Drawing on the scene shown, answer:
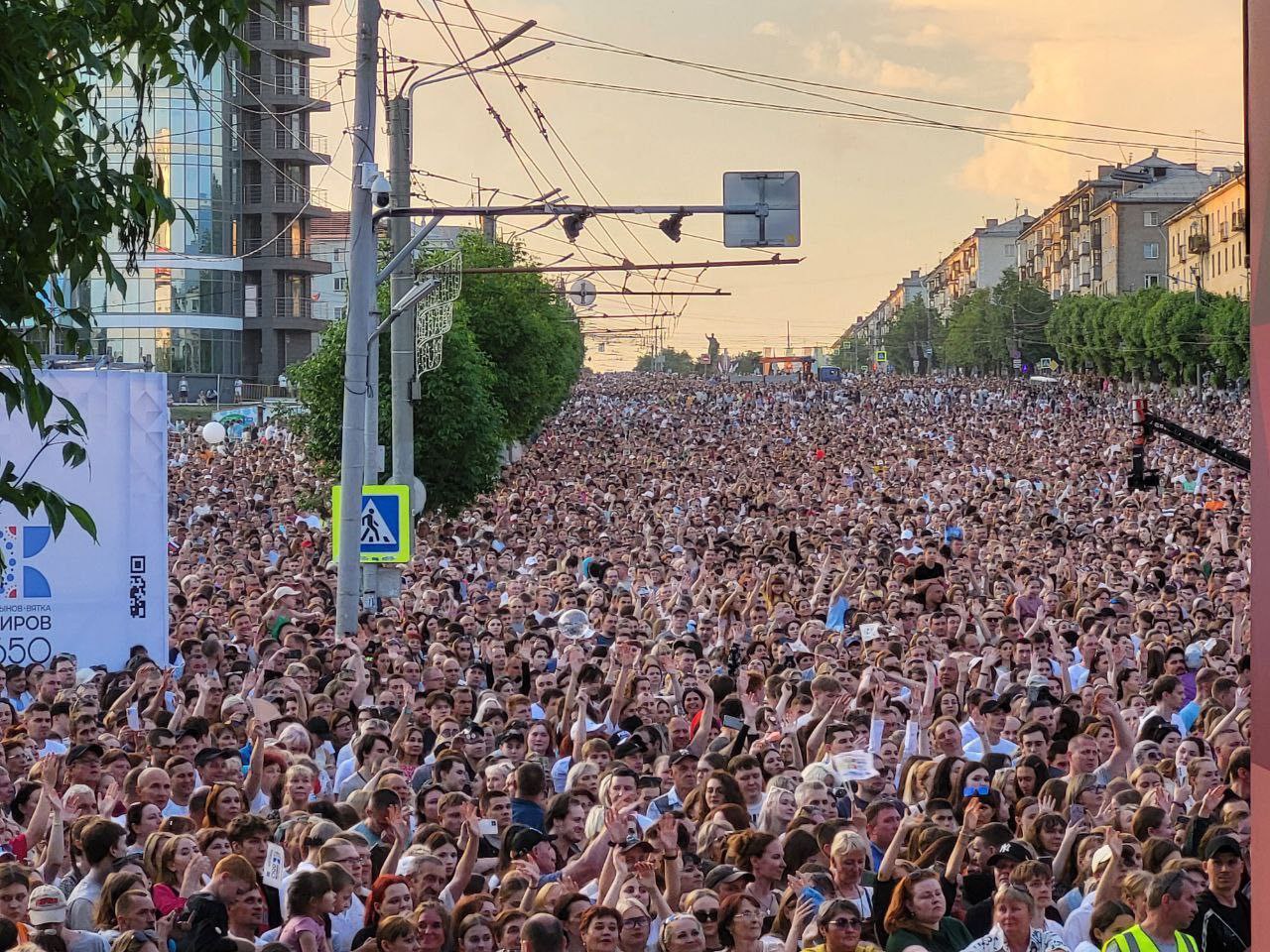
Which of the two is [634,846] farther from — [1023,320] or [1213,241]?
[1023,320]

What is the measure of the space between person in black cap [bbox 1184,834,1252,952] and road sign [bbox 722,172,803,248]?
947 centimetres

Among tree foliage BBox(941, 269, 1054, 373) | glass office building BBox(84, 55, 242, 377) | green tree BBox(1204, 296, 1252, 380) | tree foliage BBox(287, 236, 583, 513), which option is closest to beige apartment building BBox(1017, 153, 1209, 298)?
tree foliage BBox(941, 269, 1054, 373)

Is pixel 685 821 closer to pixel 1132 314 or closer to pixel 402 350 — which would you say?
pixel 402 350

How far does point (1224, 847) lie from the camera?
8039mm

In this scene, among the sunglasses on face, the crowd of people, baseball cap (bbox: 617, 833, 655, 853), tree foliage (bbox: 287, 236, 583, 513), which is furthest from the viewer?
tree foliage (bbox: 287, 236, 583, 513)

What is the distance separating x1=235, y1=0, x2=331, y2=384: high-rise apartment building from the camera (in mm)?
84062

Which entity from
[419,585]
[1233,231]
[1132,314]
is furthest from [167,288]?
[419,585]

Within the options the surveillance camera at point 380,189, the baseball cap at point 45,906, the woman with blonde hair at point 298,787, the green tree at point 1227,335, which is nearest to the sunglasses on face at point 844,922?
the baseball cap at point 45,906

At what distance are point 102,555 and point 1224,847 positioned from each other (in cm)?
1078

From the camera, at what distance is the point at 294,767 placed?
971 cm

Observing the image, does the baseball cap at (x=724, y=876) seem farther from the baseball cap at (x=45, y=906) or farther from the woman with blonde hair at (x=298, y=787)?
the woman with blonde hair at (x=298, y=787)

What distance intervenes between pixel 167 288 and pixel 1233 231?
49.2 metres

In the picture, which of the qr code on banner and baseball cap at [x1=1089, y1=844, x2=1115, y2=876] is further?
the qr code on banner

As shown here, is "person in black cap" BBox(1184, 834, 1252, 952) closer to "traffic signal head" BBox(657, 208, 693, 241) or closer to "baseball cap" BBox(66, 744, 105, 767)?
"baseball cap" BBox(66, 744, 105, 767)
